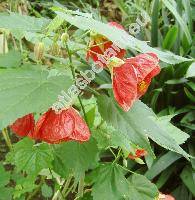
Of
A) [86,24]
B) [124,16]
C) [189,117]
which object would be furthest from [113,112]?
[124,16]

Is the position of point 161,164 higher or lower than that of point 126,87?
lower

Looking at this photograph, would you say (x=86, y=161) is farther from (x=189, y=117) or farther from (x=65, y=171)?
(x=189, y=117)

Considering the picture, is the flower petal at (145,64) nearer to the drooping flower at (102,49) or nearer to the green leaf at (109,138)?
the drooping flower at (102,49)

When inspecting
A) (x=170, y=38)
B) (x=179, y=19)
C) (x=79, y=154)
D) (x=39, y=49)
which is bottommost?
(x=170, y=38)

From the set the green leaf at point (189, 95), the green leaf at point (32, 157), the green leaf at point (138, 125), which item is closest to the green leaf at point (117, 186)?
the green leaf at point (32, 157)

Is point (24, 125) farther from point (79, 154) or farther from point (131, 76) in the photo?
point (131, 76)

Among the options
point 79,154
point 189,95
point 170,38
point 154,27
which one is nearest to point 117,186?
point 79,154
